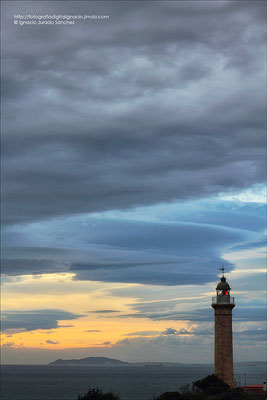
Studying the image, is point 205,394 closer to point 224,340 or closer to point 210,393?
point 210,393

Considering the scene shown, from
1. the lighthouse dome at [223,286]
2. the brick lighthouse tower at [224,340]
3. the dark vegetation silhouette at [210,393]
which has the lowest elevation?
the dark vegetation silhouette at [210,393]

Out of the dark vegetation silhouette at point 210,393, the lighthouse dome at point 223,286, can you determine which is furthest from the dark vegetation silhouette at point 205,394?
the lighthouse dome at point 223,286

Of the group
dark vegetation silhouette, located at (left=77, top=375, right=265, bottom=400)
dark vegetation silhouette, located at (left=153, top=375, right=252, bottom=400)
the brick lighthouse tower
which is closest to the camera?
dark vegetation silhouette, located at (left=77, top=375, right=265, bottom=400)

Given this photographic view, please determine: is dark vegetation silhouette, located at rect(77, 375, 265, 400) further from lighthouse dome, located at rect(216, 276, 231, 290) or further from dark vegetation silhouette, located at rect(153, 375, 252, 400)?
lighthouse dome, located at rect(216, 276, 231, 290)

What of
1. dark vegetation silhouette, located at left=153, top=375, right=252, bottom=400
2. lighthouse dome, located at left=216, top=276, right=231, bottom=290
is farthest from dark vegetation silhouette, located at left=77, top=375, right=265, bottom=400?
lighthouse dome, located at left=216, top=276, right=231, bottom=290

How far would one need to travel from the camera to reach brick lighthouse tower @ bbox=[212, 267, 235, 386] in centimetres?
6134

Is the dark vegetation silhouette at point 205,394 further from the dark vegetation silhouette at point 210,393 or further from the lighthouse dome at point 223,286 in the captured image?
the lighthouse dome at point 223,286

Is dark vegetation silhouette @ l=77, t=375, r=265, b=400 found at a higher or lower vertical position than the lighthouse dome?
lower

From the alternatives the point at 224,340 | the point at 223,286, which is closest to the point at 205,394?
the point at 224,340

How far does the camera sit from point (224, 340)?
61.3 m

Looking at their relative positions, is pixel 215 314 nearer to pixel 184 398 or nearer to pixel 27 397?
pixel 184 398

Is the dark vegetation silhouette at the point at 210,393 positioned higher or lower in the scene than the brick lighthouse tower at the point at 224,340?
lower

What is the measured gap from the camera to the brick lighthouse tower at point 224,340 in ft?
201

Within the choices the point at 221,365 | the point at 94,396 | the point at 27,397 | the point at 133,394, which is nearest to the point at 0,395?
the point at 27,397
